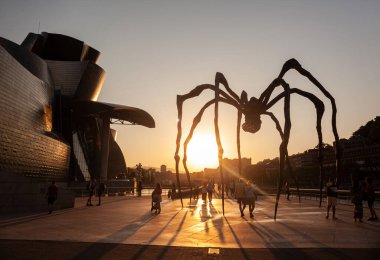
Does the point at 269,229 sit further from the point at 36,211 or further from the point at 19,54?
the point at 19,54

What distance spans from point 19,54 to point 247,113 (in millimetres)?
45702

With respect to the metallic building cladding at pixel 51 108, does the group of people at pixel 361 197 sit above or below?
below

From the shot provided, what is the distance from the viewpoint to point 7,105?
35.4 meters

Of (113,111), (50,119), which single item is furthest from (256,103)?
(113,111)

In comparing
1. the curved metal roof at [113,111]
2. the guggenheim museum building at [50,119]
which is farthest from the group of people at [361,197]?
the curved metal roof at [113,111]

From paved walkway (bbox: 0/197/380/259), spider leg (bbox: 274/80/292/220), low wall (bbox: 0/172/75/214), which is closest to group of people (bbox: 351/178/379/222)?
paved walkway (bbox: 0/197/380/259)

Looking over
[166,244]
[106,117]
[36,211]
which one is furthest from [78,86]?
[166,244]

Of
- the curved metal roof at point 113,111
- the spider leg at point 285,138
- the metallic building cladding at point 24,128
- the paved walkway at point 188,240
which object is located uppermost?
the curved metal roof at point 113,111

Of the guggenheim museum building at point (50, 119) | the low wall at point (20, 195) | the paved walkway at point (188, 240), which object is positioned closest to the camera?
the paved walkway at point (188, 240)

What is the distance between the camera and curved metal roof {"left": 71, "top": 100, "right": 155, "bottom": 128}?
207 feet

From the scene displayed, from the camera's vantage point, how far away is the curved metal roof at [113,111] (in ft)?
207

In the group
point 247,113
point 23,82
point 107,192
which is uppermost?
point 23,82

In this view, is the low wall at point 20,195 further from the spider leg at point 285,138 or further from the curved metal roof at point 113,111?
the curved metal roof at point 113,111

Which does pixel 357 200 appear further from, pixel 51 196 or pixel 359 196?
pixel 51 196
